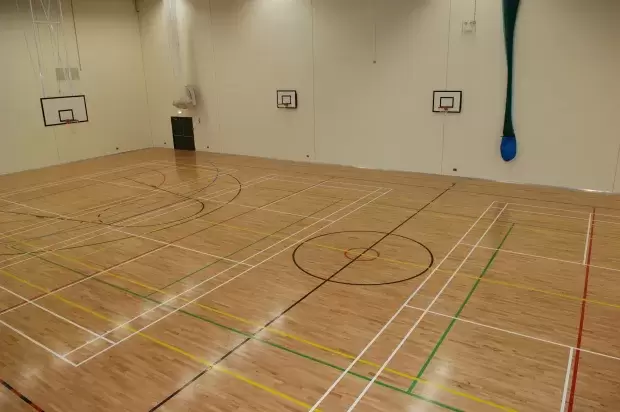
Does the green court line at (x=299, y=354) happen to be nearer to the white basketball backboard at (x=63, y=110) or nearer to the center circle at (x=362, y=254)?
the center circle at (x=362, y=254)

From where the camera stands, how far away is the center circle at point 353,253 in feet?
15.4

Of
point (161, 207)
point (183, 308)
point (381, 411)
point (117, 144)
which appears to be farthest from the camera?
point (117, 144)

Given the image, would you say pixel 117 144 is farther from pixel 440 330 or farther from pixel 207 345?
pixel 440 330

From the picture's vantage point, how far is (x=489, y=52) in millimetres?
7840

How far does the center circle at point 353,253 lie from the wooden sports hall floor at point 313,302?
27 millimetres

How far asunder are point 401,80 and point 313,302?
5767mm

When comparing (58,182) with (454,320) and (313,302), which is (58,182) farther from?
(454,320)

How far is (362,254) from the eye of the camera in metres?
5.16

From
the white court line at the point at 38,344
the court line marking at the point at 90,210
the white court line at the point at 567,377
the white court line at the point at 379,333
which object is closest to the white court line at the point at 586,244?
the white court line at the point at 379,333

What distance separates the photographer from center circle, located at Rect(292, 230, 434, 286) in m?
4.71

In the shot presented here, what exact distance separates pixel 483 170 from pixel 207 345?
631 cm

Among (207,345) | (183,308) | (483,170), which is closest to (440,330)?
(207,345)

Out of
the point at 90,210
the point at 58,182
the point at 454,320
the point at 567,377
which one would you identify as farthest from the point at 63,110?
the point at 567,377

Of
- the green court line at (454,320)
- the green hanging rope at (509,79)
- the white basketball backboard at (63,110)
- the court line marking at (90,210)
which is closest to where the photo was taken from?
the green court line at (454,320)
